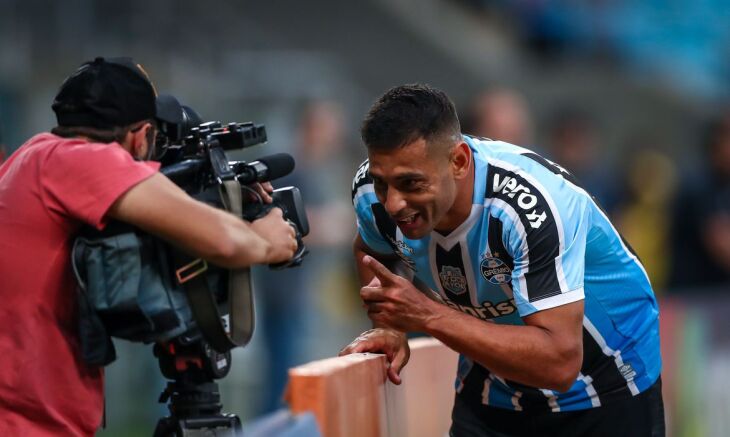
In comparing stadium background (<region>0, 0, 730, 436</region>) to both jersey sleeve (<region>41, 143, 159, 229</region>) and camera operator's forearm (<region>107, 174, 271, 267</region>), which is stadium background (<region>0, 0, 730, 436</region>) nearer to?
camera operator's forearm (<region>107, 174, 271, 267</region>)

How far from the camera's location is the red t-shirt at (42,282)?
3.59m

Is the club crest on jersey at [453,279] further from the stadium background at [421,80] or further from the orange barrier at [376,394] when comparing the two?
the stadium background at [421,80]

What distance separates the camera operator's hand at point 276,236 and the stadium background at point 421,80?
3.09 m

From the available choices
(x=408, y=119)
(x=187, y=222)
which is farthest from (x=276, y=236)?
(x=408, y=119)

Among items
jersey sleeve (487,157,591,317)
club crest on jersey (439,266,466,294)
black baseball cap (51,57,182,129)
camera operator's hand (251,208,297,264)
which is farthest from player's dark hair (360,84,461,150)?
black baseball cap (51,57,182,129)

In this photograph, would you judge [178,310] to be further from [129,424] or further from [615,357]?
[129,424]

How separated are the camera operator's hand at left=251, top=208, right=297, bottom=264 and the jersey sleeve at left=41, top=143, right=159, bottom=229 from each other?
0.45m

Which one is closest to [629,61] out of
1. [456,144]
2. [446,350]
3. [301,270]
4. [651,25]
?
[651,25]

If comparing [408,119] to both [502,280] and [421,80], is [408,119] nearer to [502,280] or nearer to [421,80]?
[502,280]

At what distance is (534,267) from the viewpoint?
388 centimetres

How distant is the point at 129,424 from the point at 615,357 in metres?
5.25

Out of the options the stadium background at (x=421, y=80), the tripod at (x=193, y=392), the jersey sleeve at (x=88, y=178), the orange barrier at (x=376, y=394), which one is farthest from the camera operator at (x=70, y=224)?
the stadium background at (x=421, y=80)

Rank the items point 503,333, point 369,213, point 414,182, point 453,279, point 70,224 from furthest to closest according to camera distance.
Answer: point 369,213, point 453,279, point 414,182, point 503,333, point 70,224

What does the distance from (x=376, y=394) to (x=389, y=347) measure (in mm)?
265
